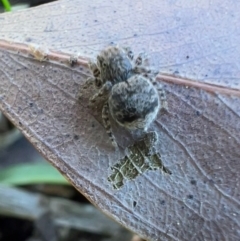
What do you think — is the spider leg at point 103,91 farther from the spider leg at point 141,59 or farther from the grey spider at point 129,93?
the spider leg at point 141,59

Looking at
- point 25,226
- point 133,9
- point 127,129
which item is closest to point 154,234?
point 127,129

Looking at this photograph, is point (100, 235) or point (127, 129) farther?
point (100, 235)

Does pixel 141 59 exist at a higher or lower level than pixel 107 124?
higher

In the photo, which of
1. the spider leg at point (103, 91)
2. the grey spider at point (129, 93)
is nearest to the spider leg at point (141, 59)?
the grey spider at point (129, 93)

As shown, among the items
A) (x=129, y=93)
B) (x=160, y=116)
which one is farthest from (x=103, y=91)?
(x=160, y=116)

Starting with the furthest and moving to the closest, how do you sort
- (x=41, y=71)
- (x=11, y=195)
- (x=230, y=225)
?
(x=11, y=195)
(x=41, y=71)
(x=230, y=225)

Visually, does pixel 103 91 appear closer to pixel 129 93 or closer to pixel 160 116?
pixel 129 93

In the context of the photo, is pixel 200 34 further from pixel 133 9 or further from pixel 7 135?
pixel 7 135

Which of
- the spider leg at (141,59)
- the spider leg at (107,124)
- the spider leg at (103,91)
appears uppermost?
the spider leg at (141,59)
